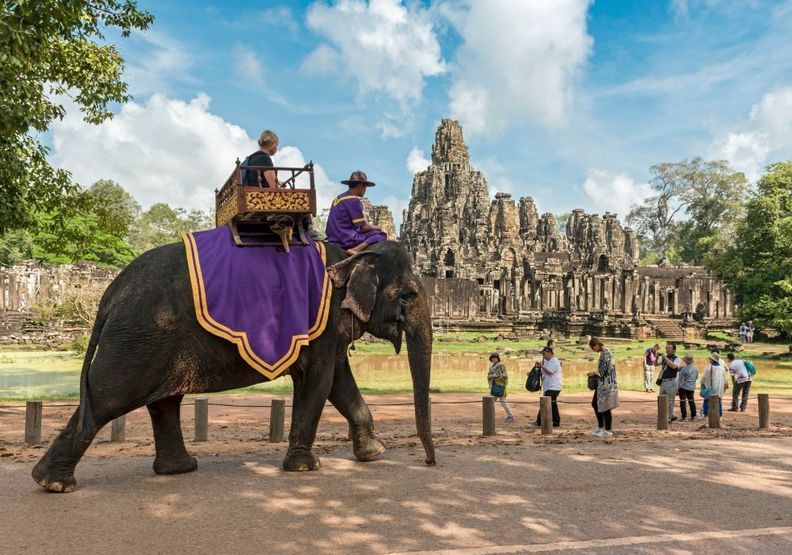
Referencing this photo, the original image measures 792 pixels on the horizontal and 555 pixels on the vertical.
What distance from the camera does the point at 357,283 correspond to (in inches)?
292

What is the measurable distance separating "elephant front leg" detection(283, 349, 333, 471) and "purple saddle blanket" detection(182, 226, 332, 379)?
384 mm

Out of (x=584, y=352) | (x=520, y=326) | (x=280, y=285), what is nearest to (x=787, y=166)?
(x=584, y=352)

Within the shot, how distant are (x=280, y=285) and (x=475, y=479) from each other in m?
3.05

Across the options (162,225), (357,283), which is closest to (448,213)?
(162,225)

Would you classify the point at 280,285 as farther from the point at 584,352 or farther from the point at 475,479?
the point at 584,352

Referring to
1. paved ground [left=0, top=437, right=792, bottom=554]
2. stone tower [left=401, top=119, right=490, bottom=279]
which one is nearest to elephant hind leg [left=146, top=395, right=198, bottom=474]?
paved ground [left=0, top=437, right=792, bottom=554]

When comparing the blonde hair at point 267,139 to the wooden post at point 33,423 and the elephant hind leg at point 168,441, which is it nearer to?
the elephant hind leg at point 168,441

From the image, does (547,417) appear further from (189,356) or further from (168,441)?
(189,356)

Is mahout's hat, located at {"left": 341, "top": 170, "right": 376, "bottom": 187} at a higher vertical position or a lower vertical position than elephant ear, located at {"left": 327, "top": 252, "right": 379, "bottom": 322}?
higher

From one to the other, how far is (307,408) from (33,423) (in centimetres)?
480

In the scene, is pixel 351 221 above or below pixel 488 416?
above

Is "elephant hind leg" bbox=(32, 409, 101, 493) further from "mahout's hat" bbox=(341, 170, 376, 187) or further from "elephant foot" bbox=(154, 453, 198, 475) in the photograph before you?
"mahout's hat" bbox=(341, 170, 376, 187)

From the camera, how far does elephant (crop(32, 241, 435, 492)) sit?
647 cm

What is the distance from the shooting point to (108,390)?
644 centimetres
